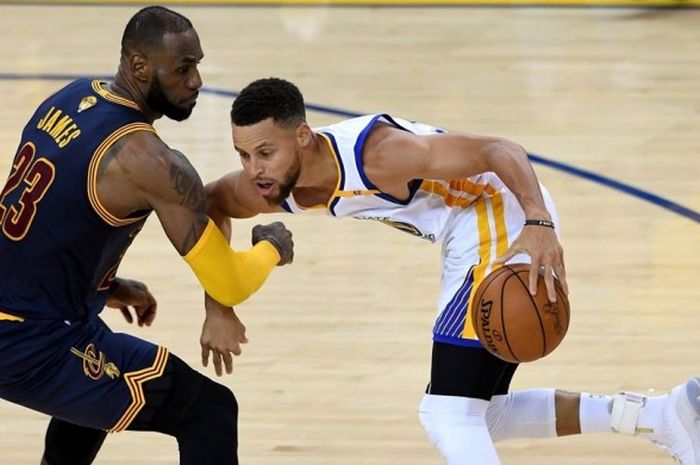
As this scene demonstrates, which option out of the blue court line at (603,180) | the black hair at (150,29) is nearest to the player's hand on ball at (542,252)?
the black hair at (150,29)

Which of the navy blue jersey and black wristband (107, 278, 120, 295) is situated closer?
the navy blue jersey

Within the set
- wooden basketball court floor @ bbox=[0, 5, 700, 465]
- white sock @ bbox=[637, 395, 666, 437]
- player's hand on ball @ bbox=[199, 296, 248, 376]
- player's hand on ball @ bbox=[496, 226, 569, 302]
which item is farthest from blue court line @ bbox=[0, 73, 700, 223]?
player's hand on ball @ bbox=[199, 296, 248, 376]

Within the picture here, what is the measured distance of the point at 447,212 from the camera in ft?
14.7

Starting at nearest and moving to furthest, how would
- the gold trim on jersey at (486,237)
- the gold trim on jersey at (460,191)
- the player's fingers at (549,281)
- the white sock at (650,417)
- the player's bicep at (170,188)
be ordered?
the player's bicep at (170,188)
the player's fingers at (549,281)
the gold trim on jersey at (486,237)
the gold trim on jersey at (460,191)
the white sock at (650,417)

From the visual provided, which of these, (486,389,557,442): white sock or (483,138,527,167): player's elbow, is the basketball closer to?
(483,138,527,167): player's elbow

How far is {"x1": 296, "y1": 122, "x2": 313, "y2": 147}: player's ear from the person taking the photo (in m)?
4.25

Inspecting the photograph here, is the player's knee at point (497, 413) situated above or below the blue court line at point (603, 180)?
above

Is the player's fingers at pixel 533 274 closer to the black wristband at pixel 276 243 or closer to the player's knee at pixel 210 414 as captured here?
the black wristband at pixel 276 243

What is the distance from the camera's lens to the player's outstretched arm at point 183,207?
12.7ft

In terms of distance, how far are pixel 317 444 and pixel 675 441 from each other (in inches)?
50.7

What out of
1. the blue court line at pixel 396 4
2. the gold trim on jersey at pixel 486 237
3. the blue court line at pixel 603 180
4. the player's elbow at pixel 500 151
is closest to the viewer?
the player's elbow at pixel 500 151

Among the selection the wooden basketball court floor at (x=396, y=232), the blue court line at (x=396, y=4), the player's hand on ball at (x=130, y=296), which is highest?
the player's hand on ball at (x=130, y=296)

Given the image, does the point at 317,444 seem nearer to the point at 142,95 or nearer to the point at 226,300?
the point at 226,300

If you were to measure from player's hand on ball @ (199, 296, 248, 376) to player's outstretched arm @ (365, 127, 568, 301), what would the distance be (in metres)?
0.59
